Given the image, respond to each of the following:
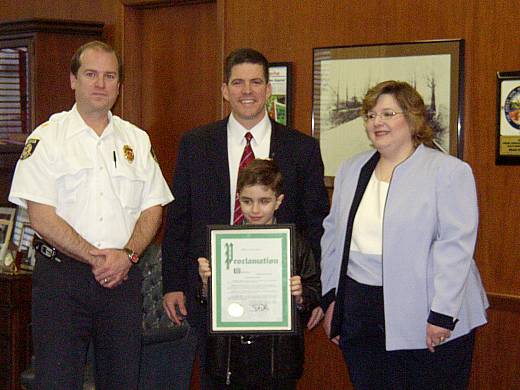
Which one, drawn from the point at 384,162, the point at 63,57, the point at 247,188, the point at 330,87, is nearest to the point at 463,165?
the point at 384,162

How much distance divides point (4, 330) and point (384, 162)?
Answer: 267 centimetres

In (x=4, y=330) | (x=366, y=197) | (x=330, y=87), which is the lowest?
(x=4, y=330)

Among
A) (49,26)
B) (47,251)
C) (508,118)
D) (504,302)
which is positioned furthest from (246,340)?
(49,26)

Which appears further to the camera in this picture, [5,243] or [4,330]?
[5,243]

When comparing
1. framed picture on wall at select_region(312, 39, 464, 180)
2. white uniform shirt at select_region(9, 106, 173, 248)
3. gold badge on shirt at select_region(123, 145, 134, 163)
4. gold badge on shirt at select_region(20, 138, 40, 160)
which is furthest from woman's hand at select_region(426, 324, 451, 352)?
gold badge on shirt at select_region(20, 138, 40, 160)

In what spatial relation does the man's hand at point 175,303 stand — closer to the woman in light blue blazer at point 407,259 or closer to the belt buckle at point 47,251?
the belt buckle at point 47,251

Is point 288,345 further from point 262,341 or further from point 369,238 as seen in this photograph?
point 369,238

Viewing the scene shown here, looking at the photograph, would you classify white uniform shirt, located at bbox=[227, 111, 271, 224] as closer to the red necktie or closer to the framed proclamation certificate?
the red necktie

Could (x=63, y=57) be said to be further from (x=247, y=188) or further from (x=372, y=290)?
(x=372, y=290)

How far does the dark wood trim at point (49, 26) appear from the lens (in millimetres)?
4941

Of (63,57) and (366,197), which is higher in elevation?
(63,57)

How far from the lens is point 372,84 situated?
164 inches

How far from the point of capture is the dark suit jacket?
3291 millimetres

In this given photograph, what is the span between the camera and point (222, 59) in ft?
15.5
